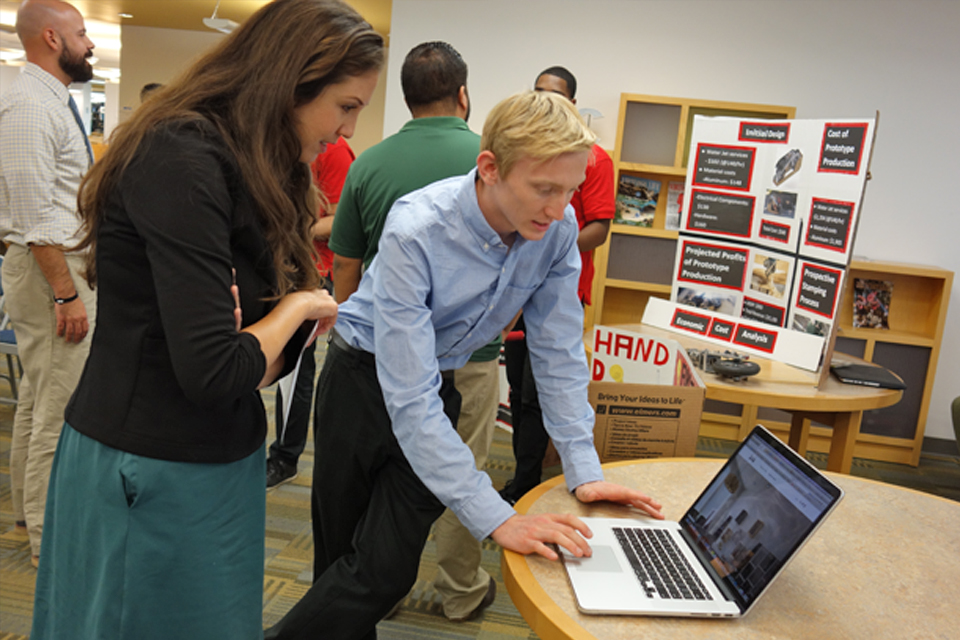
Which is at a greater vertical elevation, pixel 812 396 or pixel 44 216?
pixel 44 216

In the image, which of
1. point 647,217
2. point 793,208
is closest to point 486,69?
point 647,217

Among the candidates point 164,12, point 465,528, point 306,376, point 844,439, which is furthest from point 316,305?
point 164,12

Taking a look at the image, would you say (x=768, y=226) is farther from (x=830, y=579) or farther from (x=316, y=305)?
(x=316, y=305)

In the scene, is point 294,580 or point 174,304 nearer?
point 174,304

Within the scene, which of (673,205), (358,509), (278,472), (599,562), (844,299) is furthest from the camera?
(673,205)

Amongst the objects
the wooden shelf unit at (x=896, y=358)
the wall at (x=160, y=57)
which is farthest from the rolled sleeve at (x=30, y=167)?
the wall at (x=160, y=57)

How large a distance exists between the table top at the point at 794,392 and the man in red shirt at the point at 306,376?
5.66 ft

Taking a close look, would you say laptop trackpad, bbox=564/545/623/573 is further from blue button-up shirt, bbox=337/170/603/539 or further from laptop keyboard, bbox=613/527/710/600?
blue button-up shirt, bbox=337/170/603/539

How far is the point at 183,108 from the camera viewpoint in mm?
943

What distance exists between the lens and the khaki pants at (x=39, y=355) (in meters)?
2.17

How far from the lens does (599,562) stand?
107 centimetres

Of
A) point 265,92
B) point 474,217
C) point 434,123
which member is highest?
point 434,123

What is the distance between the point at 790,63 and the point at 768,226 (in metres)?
2.10

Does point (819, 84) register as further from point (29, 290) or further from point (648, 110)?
point (29, 290)
